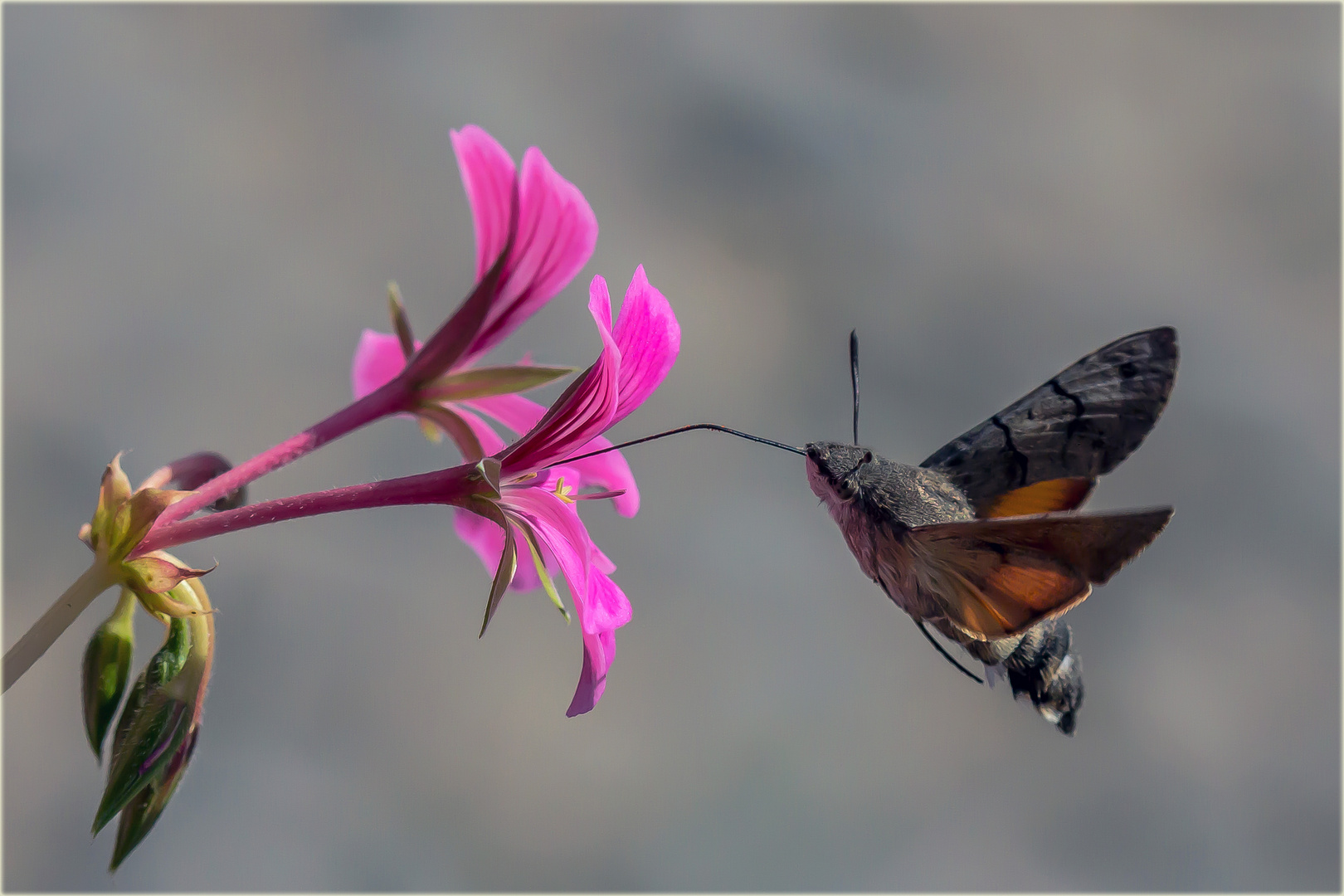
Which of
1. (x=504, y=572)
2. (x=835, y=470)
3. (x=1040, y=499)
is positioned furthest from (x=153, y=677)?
(x=1040, y=499)

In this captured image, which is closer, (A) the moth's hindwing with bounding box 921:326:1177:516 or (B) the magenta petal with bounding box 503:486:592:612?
(B) the magenta petal with bounding box 503:486:592:612

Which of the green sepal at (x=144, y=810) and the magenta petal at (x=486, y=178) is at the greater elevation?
the magenta petal at (x=486, y=178)

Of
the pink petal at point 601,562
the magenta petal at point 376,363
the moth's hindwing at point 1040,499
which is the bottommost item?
the pink petal at point 601,562

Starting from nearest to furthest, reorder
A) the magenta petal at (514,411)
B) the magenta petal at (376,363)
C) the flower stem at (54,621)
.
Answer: the flower stem at (54,621) → the magenta petal at (514,411) → the magenta petal at (376,363)

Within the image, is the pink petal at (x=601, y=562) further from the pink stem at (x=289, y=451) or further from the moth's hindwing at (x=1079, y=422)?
the moth's hindwing at (x=1079, y=422)

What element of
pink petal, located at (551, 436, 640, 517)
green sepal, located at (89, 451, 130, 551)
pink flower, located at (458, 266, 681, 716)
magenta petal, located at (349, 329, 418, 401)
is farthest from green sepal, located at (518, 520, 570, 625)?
magenta petal, located at (349, 329, 418, 401)

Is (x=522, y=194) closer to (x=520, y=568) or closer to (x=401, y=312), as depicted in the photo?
(x=401, y=312)

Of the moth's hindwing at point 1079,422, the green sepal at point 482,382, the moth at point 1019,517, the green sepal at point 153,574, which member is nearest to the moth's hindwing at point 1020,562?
the moth at point 1019,517

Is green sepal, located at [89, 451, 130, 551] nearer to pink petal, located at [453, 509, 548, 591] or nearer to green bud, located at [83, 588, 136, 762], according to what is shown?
green bud, located at [83, 588, 136, 762]
